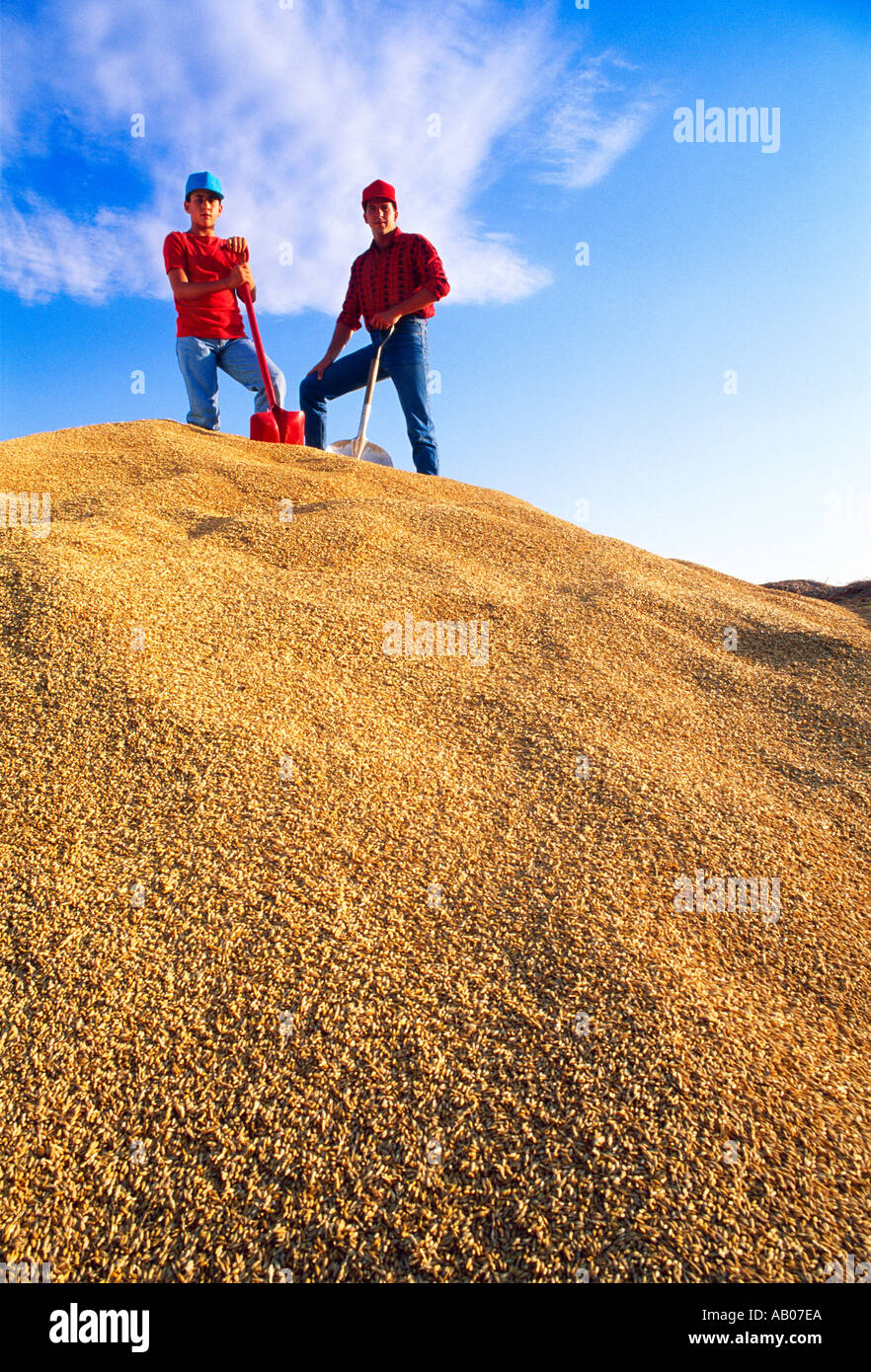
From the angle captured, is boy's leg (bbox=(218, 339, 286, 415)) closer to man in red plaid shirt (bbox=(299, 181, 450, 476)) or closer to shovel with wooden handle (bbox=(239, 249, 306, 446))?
shovel with wooden handle (bbox=(239, 249, 306, 446))

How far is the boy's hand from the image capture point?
4852mm

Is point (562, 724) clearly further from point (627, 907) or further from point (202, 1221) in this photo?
point (202, 1221)

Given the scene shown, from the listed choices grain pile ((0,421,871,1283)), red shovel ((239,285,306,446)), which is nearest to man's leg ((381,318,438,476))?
red shovel ((239,285,306,446))

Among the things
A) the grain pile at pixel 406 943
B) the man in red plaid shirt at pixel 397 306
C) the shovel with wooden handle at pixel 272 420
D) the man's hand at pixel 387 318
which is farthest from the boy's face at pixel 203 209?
the grain pile at pixel 406 943

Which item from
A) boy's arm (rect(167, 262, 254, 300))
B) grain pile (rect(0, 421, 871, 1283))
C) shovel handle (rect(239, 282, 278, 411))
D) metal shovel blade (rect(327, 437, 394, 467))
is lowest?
grain pile (rect(0, 421, 871, 1283))

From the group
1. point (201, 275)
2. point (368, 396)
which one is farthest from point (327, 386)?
point (201, 275)

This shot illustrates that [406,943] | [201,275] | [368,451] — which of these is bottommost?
[406,943]

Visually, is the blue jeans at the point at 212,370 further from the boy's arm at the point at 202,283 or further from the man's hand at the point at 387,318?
the man's hand at the point at 387,318

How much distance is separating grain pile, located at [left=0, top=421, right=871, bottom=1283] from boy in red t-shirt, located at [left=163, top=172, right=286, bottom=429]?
2.61 metres

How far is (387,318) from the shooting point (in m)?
4.97

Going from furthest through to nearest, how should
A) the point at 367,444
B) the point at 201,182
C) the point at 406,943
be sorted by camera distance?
the point at 367,444 < the point at 201,182 < the point at 406,943

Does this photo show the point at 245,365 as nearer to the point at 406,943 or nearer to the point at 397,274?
the point at 397,274

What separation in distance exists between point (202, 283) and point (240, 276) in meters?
0.26
